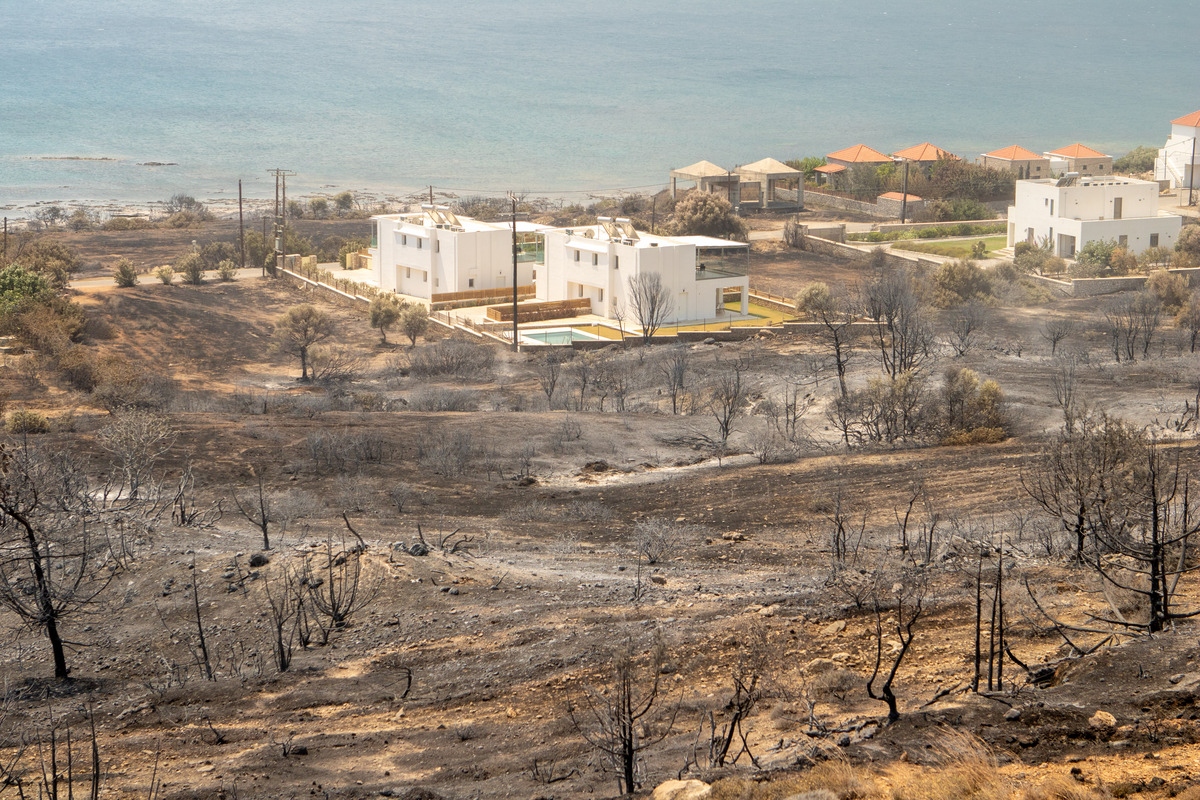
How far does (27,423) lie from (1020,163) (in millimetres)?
56279

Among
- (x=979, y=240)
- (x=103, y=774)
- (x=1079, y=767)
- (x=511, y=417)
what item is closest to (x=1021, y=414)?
(x=511, y=417)

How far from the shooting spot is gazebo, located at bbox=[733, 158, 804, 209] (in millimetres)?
61375

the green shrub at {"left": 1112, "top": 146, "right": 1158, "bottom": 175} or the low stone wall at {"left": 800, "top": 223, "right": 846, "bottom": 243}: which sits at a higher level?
Answer: the green shrub at {"left": 1112, "top": 146, "right": 1158, "bottom": 175}

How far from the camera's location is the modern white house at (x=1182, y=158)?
56031 millimetres

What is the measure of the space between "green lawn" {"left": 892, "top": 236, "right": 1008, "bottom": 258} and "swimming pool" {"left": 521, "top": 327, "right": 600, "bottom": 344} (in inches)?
709

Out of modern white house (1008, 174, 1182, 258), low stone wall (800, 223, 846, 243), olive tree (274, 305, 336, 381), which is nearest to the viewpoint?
olive tree (274, 305, 336, 381)

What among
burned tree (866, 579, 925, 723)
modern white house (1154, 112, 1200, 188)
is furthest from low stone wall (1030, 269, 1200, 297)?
burned tree (866, 579, 925, 723)

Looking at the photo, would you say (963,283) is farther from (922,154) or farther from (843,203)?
(922,154)

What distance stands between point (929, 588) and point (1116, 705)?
13.5 ft

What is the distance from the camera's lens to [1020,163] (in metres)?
62.8

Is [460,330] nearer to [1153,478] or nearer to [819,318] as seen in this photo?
[819,318]

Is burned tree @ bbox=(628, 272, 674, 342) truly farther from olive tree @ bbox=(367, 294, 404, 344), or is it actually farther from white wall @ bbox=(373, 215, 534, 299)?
olive tree @ bbox=(367, 294, 404, 344)

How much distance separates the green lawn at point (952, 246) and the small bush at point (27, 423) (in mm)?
35240

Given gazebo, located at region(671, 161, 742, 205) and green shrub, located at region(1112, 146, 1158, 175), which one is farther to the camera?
green shrub, located at region(1112, 146, 1158, 175)
